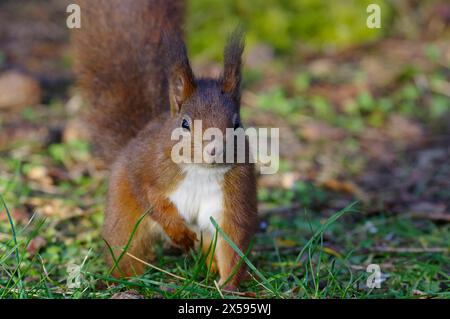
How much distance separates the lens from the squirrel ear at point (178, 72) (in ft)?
8.15

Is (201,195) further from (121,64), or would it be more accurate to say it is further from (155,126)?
(121,64)

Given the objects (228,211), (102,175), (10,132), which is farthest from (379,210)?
(10,132)

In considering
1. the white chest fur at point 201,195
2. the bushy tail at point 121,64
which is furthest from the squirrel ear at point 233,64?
the bushy tail at point 121,64

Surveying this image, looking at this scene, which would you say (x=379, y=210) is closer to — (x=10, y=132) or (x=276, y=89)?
(x=276, y=89)

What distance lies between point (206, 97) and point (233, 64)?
16 centimetres

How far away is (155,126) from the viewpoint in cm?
276

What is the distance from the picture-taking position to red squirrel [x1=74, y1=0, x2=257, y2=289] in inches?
98.9

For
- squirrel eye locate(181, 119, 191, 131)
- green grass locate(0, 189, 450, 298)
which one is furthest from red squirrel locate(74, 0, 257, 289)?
green grass locate(0, 189, 450, 298)

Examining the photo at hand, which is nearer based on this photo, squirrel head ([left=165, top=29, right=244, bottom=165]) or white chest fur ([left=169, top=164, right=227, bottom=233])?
squirrel head ([left=165, top=29, right=244, bottom=165])

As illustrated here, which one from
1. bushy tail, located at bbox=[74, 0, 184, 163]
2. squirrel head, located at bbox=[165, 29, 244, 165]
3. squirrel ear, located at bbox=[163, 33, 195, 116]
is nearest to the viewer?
squirrel head, located at bbox=[165, 29, 244, 165]

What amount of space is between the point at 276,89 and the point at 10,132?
2006 mm

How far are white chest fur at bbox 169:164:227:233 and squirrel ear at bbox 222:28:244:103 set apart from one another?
305 millimetres

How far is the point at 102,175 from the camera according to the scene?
4.04 meters

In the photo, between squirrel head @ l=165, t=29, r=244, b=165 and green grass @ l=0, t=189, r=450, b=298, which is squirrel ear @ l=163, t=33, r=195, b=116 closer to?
squirrel head @ l=165, t=29, r=244, b=165
